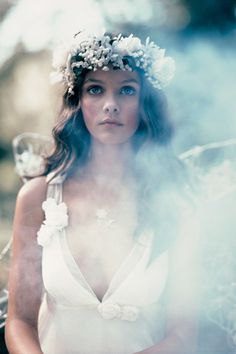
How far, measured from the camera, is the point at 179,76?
Answer: 2.19 m

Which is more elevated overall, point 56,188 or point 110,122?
point 110,122

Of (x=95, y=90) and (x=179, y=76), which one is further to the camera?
(x=179, y=76)

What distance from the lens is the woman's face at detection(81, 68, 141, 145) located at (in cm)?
171

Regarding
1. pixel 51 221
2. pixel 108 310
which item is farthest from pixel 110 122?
pixel 108 310

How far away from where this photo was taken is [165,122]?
6.21ft

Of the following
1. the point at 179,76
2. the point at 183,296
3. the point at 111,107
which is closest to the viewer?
the point at 111,107

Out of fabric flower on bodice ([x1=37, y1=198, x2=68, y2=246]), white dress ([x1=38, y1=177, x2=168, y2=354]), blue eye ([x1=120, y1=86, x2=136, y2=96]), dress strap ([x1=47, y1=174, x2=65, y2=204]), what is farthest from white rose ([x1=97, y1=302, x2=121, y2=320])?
blue eye ([x1=120, y1=86, x2=136, y2=96])

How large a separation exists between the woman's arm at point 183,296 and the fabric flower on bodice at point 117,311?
12 cm

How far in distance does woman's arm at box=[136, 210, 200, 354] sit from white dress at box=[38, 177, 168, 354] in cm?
4

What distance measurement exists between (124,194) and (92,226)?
0.54ft

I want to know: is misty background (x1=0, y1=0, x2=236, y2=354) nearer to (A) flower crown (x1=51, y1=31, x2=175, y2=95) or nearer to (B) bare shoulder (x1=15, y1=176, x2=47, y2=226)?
(A) flower crown (x1=51, y1=31, x2=175, y2=95)

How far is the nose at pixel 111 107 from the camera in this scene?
1685mm

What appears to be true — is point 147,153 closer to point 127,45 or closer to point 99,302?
point 127,45

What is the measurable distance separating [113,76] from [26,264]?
2.28 feet
